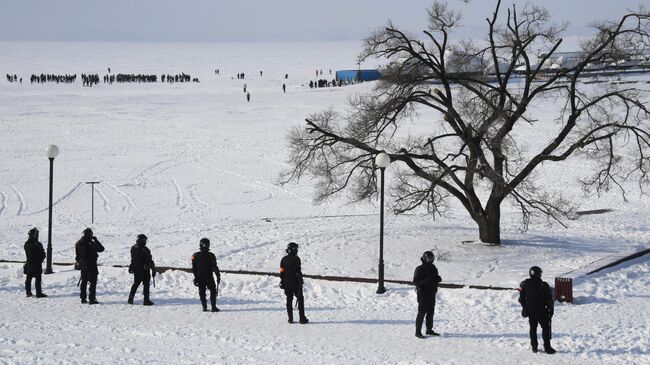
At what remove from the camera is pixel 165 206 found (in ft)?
111

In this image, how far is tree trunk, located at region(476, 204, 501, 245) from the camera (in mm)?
23953

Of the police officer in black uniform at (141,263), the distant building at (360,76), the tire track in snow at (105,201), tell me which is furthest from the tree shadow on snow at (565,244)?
the distant building at (360,76)

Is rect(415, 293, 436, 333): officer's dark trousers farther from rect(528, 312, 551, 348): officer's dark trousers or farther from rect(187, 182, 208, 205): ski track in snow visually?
rect(187, 182, 208, 205): ski track in snow

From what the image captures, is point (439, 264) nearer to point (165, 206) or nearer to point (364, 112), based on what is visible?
point (364, 112)

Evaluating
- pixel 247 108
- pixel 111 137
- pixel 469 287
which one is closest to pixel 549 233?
pixel 469 287

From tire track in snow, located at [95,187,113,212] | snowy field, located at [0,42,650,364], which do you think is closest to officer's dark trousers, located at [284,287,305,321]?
snowy field, located at [0,42,650,364]

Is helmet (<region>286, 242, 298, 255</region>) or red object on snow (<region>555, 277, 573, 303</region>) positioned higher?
helmet (<region>286, 242, 298, 255</region>)

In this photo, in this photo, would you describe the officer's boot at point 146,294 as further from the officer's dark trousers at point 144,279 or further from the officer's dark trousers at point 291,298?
the officer's dark trousers at point 291,298

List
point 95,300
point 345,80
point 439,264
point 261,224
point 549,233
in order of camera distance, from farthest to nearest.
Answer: point 345,80, point 261,224, point 549,233, point 439,264, point 95,300

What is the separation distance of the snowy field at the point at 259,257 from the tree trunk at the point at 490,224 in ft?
2.10

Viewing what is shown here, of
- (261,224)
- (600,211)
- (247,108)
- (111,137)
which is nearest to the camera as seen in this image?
(261,224)

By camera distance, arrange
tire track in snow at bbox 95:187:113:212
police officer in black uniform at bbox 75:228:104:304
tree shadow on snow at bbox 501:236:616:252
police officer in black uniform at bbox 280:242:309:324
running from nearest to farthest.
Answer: police officer in black uniform at bbox 280:242:309:324 → police officer in black uniform at bbox 75:228:104:304 → tree shadow on snow at bbox 501:236:616:252 → tire track in snow at bbox 95:187:113:212

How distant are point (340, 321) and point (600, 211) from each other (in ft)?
63.6

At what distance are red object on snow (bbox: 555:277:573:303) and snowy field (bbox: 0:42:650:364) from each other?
0.22 m
